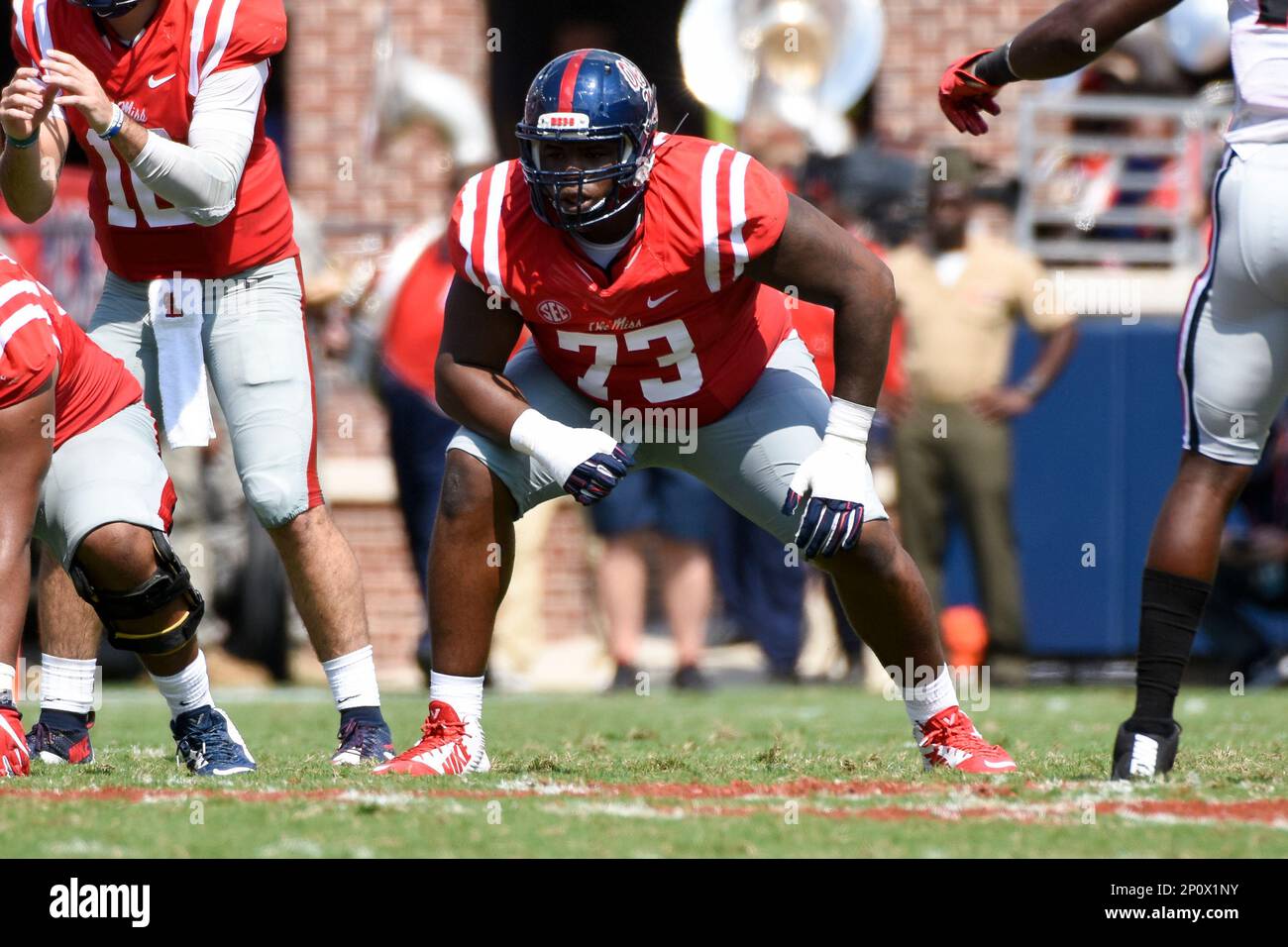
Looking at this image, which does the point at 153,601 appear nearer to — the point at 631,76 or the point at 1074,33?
the point at 631,76

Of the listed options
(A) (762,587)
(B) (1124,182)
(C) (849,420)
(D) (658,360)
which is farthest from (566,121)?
(B) (1124,182)

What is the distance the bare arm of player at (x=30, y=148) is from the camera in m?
4.70

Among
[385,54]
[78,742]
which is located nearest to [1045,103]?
[385,54]

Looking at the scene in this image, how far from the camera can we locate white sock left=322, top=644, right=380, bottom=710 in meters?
5.15

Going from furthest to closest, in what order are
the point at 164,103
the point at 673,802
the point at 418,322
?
the point at 418,322 < the point at 164,103 < the point at 673,802

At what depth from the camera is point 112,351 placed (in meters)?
5.16

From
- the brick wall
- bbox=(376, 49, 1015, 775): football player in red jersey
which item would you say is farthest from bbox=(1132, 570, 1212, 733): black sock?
the brick wall

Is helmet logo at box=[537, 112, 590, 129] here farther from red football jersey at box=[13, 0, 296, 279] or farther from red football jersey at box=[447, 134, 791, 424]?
red football jersey at box=[13, 0, 296, 279]

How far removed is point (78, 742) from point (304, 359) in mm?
1178

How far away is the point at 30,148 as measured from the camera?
A: 4.91 meters

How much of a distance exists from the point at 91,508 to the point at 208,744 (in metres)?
0.68

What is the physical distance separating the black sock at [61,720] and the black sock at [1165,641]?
2729 mm

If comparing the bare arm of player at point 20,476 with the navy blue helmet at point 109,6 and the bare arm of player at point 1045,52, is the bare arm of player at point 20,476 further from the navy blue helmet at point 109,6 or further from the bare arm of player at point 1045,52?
the bare arm of player at point 1045,52

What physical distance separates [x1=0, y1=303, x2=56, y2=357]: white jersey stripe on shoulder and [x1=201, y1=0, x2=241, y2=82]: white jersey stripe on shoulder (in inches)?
32.6
